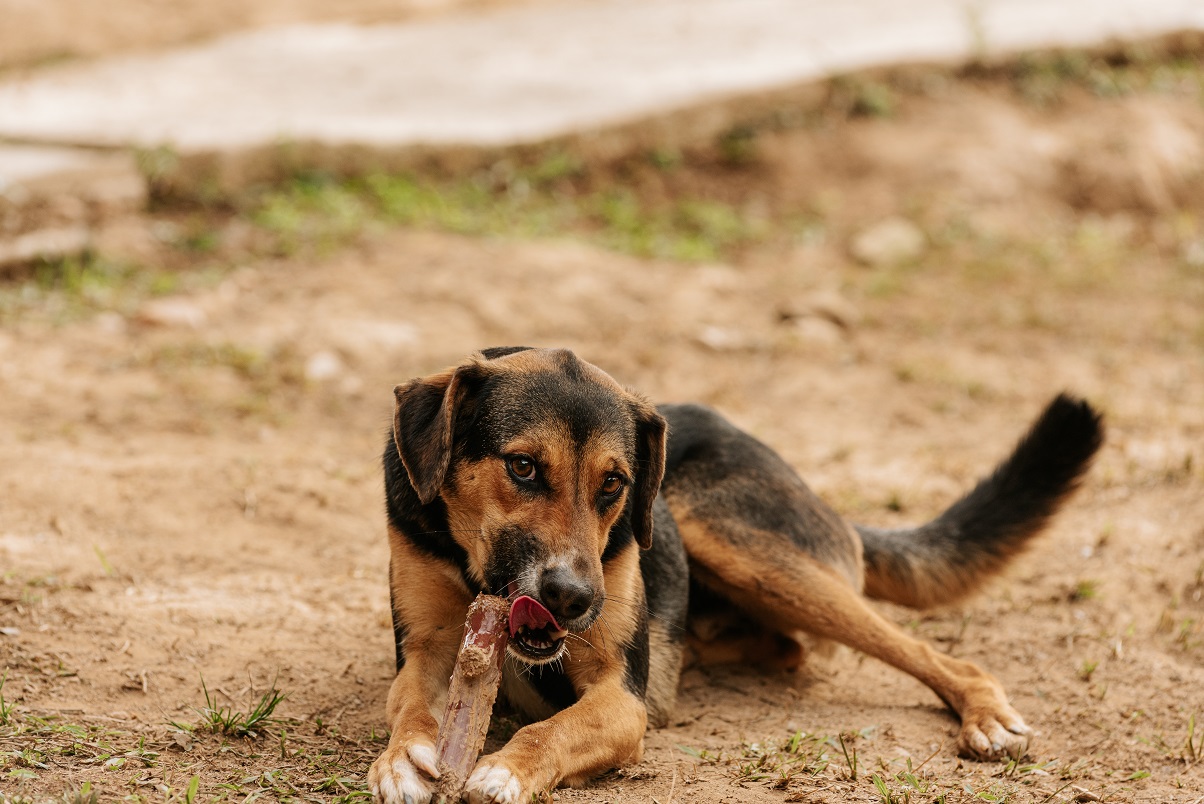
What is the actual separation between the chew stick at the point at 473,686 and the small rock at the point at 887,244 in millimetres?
7591

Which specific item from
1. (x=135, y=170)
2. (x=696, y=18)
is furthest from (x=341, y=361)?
(x=696, y=18)

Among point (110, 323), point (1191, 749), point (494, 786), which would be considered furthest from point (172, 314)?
point (1191, 749)

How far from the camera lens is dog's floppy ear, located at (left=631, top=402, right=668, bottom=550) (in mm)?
4559

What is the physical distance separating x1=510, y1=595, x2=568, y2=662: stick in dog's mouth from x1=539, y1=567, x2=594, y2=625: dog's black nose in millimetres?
30

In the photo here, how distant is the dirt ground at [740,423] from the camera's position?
4.36 metres

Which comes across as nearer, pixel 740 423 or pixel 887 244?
pixel 740 423

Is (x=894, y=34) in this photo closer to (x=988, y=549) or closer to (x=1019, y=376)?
(x=1019, y=376)

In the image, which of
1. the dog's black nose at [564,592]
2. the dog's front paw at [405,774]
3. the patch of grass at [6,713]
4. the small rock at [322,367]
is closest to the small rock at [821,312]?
the small rock at [322,367]

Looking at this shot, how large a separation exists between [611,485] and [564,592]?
577 millimetres

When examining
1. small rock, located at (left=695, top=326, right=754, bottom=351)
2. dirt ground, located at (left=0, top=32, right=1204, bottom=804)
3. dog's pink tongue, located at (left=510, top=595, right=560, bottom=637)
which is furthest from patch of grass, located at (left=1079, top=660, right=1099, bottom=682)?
small rock, located at (left=695, top=326, right=754, bottom=351)

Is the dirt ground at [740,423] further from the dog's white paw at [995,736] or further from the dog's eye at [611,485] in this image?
the dog's eye at [611,485]

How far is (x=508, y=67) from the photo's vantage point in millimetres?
12000

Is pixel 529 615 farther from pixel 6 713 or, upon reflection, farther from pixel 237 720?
pixel 6 713

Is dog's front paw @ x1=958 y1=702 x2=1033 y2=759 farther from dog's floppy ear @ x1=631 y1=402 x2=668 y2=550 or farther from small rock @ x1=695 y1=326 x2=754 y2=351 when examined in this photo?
small rock @ x1=695 y1=326 x2=754 y2=351
